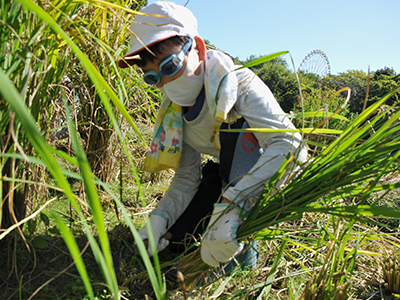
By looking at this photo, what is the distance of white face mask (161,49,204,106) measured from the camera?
1.45 meters

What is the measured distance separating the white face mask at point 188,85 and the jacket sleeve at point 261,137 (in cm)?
20

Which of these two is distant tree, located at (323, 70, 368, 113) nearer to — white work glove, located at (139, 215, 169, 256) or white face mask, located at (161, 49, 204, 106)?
white face mask, located at (161, 49, 204, 106)

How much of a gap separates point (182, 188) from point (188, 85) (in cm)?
61

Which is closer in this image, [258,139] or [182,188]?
[258,139]

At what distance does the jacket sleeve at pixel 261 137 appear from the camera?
121 cm

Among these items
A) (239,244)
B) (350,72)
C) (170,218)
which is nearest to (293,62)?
(239,244)

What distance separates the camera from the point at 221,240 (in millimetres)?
1134

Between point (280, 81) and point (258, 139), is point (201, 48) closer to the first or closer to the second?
point (258, 139)

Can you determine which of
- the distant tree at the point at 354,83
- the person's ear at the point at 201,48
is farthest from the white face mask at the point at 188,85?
the distant tree at the point at 354,83

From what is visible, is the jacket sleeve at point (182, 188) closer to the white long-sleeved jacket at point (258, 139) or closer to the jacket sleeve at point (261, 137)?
the white long-sleeved jacket at point (258, 139)

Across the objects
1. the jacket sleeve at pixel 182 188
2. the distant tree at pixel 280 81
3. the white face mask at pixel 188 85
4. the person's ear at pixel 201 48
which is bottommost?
the jacket sleeve at pixel 182 188

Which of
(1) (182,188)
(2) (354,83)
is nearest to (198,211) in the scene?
(1) (182,188)

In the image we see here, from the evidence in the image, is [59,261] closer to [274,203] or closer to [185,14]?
[274,203]

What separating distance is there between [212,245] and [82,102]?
1165 mm
